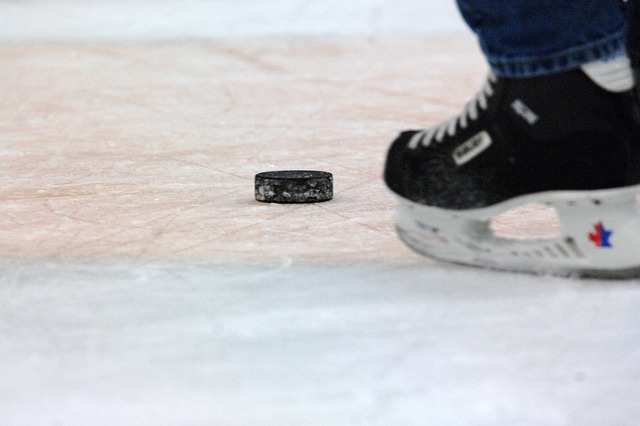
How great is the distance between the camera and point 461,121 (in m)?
1.24

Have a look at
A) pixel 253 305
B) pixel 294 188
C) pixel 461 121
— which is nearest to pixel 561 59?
pixel 461 121

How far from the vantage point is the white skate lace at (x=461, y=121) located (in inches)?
48.4

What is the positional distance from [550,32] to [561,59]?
0.03 meters

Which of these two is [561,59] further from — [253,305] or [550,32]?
[253,305]

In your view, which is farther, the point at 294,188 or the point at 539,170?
the point at 294,188

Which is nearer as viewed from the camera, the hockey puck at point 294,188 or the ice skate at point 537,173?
the ice skate at point 537,173

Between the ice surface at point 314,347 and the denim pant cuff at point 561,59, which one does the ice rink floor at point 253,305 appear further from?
the denim pant cuff at point 561,59

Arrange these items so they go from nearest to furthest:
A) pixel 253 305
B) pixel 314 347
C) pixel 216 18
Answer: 1. pixel 314 347
2. pixel 253 305
3. pixel 216 18

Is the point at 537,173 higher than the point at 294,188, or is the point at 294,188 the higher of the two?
the point at 537,173

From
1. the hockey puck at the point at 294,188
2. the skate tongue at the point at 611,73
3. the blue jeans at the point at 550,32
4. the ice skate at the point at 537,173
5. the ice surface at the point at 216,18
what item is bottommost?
the ice surface at the point at 216,18

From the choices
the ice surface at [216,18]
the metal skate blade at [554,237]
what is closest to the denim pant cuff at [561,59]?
the metal skate blade at [554,237]

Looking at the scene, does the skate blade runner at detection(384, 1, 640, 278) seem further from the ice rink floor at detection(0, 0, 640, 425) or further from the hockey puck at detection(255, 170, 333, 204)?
the hockey puck at detection(255, 170, 333, 204)

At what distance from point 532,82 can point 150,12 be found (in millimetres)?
4914

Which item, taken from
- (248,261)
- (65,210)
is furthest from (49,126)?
(248,261)
